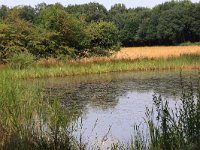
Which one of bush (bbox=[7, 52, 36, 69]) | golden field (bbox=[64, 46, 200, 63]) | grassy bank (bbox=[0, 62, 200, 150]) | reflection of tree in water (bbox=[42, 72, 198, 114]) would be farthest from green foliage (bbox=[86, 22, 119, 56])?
grassy bank (bbox=[0, 62, 200, 150])

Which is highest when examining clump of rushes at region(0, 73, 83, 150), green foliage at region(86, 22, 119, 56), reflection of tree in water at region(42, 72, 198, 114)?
green foliage at region(86, 22, 119, 56)

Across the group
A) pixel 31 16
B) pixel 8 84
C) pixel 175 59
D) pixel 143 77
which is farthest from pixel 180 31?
pixel 8 84

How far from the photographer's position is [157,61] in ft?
80.6

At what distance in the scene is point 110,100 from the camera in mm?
13227

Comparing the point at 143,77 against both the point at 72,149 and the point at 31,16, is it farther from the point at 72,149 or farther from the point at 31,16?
the point at 31,16

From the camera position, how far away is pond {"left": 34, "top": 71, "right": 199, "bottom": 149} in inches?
323

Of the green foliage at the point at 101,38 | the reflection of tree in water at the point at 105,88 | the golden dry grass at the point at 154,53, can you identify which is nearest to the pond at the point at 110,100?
the reflection of tree in water at the point at 105,88

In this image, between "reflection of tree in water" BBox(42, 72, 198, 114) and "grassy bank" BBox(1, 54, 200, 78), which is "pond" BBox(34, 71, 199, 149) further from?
"grassy bank" BBox(1, 54, 200, 78)

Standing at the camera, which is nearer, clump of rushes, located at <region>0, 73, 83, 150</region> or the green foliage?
clump of rushes, located at <region>0, 73, 83, 150</region>

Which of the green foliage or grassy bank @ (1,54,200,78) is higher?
the green foliage

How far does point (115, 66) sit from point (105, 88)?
7.24 m

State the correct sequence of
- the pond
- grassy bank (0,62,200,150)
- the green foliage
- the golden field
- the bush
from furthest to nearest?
1. the green foliage
2. the golden field
3. the bush
4. the pond
5. grassy bank (0,62,200,150)

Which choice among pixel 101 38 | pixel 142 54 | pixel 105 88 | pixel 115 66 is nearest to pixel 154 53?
pixel 142 54

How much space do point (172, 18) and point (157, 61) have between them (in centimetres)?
4698
